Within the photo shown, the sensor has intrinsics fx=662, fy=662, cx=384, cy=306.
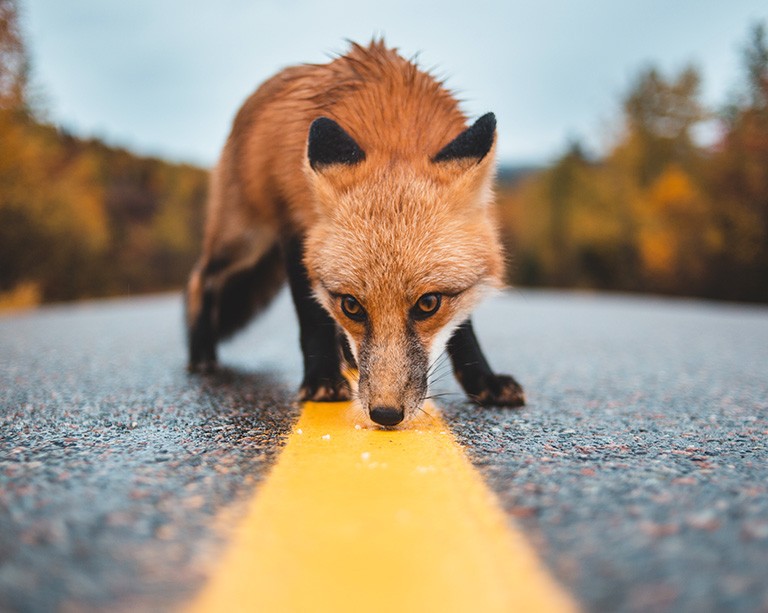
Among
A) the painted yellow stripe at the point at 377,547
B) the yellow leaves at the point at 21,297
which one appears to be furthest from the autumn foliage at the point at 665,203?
the painted yellow stripe at the point at 377,547

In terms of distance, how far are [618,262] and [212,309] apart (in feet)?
124

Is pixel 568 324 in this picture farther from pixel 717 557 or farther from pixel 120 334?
pixel 717 557

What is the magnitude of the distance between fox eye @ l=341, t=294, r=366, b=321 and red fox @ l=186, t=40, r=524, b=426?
0.04ft

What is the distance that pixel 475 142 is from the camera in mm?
3408

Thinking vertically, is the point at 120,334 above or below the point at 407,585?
below

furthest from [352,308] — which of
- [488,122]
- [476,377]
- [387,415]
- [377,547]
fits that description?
[377,547]

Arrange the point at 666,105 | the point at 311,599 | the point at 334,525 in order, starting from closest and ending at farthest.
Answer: the point at 311,599, the point at 334,525, the point at 666,105

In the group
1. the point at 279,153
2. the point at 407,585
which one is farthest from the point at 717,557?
the point at 279,153

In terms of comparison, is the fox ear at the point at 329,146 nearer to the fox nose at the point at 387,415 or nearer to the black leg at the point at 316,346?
the black leg at the point at 316,346

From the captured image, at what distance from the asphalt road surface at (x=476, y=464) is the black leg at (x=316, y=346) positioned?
29 centimetres

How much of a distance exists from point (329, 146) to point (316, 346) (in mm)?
1172

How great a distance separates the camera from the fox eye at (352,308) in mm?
3158

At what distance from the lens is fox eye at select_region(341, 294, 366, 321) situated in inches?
124

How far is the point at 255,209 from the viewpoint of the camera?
453cm
